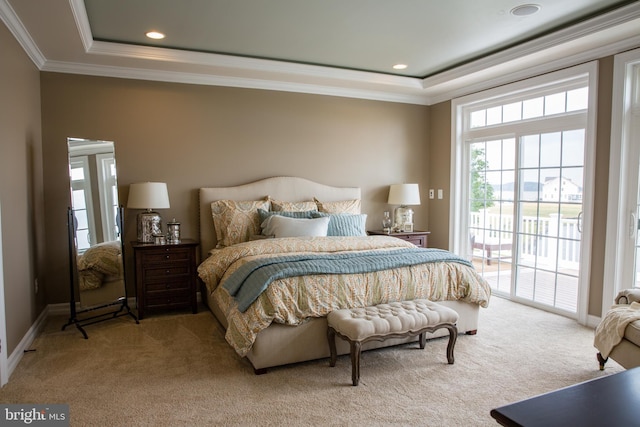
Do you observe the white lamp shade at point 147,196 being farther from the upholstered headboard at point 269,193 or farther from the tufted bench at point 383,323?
the tufted bench at point 383,323

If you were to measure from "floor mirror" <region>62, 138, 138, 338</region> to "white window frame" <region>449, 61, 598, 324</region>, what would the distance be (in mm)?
4021

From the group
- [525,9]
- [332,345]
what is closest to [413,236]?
[332,345]

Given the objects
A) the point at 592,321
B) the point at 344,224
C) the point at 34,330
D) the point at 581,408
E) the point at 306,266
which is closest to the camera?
the point at 581,408

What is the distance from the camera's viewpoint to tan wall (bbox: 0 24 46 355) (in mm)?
3098

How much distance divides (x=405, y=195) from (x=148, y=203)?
3.07 m

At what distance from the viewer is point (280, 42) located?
13.4 feet

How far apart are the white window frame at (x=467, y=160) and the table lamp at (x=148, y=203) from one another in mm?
3601

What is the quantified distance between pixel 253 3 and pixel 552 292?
13.2 feet

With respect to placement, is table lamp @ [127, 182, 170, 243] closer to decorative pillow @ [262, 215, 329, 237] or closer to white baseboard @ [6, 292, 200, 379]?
white baseboard @ [6, 292, 200, 379]

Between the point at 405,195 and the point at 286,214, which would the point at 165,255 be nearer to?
the point at 286,214

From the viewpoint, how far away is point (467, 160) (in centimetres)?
561

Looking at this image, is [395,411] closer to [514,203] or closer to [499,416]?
[499,416]

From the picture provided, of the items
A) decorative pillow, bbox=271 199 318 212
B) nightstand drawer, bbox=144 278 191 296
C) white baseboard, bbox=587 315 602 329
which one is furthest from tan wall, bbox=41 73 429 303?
white baseboard, bbox=587 315 602 329

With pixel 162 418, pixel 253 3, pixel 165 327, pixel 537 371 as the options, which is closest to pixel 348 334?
pixel 162 418
